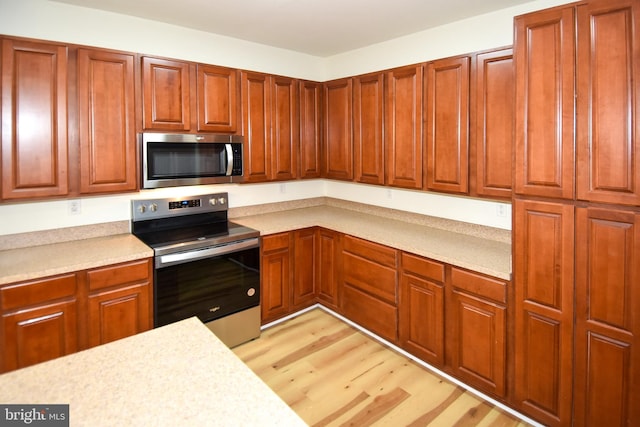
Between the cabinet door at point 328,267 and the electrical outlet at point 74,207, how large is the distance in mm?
1983

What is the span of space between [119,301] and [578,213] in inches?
109

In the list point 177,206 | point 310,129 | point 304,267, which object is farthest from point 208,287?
point 310,129

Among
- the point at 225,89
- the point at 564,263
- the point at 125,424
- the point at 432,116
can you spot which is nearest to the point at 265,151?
the point at 225,89

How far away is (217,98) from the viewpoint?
317 centimetres

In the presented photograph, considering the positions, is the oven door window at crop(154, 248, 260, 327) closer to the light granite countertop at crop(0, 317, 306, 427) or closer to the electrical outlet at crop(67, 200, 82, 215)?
the electrical outlet at crop(67, 200, 82, 215)

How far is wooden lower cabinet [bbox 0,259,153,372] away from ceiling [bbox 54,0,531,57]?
1.82 meters

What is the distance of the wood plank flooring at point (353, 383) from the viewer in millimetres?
2326

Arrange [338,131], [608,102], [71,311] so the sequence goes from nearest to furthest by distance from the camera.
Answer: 1. [608,102]
2. [71,311]
3. [338,131]

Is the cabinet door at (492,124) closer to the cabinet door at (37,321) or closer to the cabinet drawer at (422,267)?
the cabinet drawer at (422,267)

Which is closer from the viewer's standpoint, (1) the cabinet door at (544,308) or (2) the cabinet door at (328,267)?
(1) the cabinet door at (544,308)

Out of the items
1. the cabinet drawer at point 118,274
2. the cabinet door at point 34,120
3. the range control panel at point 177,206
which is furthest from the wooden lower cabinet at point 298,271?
the cabinet door at point 34,120

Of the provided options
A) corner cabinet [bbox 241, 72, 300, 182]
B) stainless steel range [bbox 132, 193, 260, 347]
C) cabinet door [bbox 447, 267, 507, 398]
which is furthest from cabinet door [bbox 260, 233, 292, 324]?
cabinet door [bbox 447, 267, 507, 398]

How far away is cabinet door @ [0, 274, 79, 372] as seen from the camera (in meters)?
2.12

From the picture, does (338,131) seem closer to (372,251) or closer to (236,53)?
(236,53)
